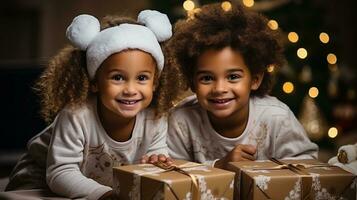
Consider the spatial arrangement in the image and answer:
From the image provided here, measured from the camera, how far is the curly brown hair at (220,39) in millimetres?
1505

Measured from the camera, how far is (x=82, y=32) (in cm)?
138

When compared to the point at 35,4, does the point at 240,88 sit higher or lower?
lower

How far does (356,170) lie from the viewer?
146 cm

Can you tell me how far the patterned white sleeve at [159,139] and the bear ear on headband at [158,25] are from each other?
0.70ft

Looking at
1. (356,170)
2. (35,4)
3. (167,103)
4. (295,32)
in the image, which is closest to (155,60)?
(167,103)

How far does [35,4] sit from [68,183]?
114 inches

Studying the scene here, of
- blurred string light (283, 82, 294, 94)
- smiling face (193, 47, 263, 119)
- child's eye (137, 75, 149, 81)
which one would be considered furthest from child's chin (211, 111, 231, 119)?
blurred string light (283, 82, 294, 94)

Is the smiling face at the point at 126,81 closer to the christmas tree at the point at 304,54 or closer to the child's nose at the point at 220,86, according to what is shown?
the child's nose at the point at 220,86

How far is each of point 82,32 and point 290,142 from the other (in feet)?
2.01

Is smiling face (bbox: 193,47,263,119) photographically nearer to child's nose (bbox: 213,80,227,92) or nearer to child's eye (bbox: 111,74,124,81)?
child's nose (bbox: 213,80,227,92)

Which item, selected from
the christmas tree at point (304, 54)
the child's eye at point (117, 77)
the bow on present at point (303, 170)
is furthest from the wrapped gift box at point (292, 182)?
the christmas tree at point (304, 54)

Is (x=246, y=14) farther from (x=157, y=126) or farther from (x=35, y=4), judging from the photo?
(x=35, y=4)

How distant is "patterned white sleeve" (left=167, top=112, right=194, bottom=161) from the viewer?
1575mm

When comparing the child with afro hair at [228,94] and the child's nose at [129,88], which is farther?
the child with afro hair at [228,94]
